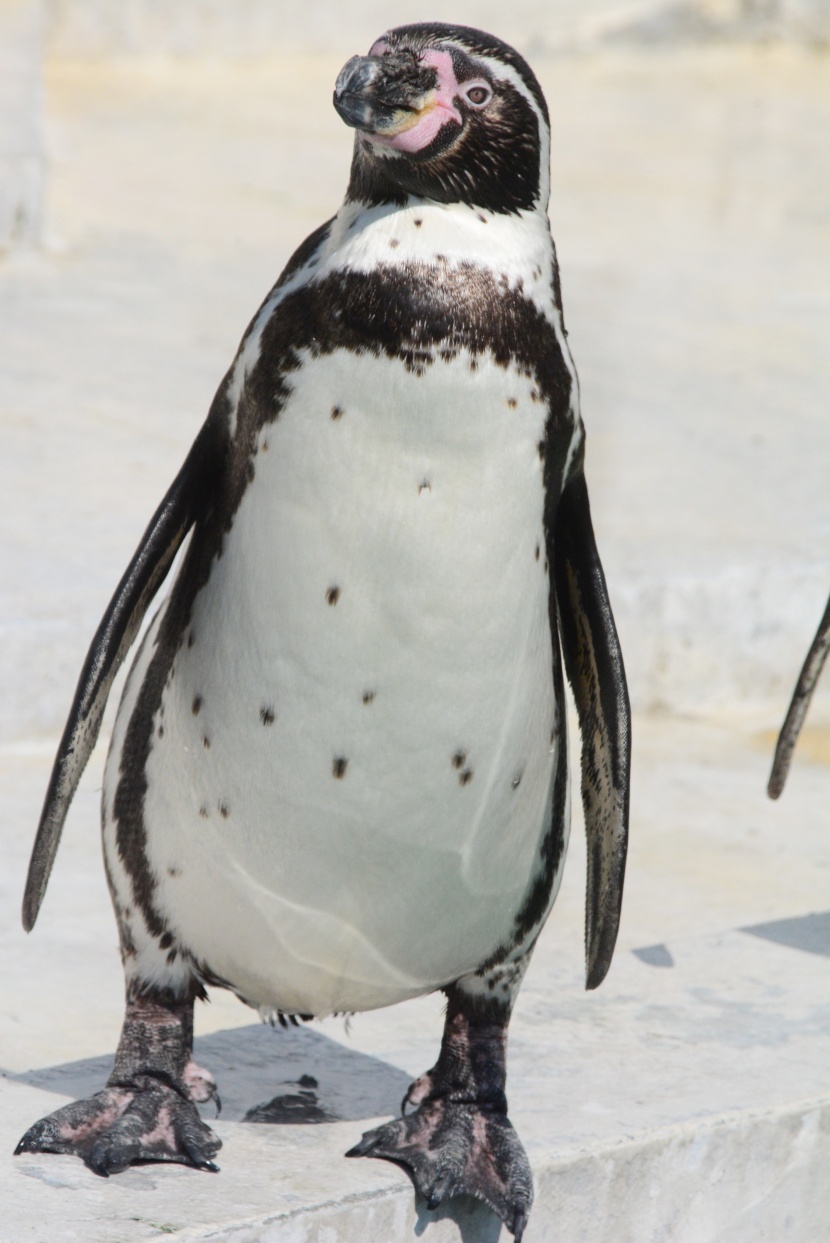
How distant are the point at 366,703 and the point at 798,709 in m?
1.09

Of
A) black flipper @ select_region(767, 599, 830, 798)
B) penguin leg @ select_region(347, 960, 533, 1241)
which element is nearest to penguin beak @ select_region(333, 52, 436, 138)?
penguin leg @ select_region(347, 960, 533, 1241)

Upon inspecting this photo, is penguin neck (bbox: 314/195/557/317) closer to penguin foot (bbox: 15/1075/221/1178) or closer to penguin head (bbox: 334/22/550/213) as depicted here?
penguin head (bbox: 334/22/550/213)

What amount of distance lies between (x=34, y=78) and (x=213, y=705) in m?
7.41

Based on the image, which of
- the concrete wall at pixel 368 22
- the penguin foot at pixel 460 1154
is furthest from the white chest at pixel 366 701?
the concrete wall at pixel 368 22

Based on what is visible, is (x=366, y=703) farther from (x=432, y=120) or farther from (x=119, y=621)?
(x=432, y=120)

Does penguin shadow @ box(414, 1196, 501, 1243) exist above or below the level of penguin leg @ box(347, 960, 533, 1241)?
below

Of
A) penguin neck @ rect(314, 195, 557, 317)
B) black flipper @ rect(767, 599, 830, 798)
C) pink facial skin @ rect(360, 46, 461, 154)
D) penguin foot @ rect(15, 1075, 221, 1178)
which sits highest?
pink facial skin @ rect(360, 46, 461, 154)

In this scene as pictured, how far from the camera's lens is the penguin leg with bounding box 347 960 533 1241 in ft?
6.61

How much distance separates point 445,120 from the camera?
70.6 inches

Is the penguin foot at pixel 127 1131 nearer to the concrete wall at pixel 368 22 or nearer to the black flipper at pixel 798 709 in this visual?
the black flipper at pixel 798 709

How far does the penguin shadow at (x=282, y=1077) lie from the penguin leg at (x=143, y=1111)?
12 centimetres

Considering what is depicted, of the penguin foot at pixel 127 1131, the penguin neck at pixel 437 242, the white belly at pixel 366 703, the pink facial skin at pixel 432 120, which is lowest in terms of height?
the penguin foot at pixel 127 1131

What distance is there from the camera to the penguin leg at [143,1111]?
199 centimetres

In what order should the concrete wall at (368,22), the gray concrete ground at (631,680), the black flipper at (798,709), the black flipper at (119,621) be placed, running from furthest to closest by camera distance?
1. the concrete wall at (368,22)
2. the black flipper at (798,709)
3. the gray concrete ground at (631,680)
4. the black flipper at (119,621)
